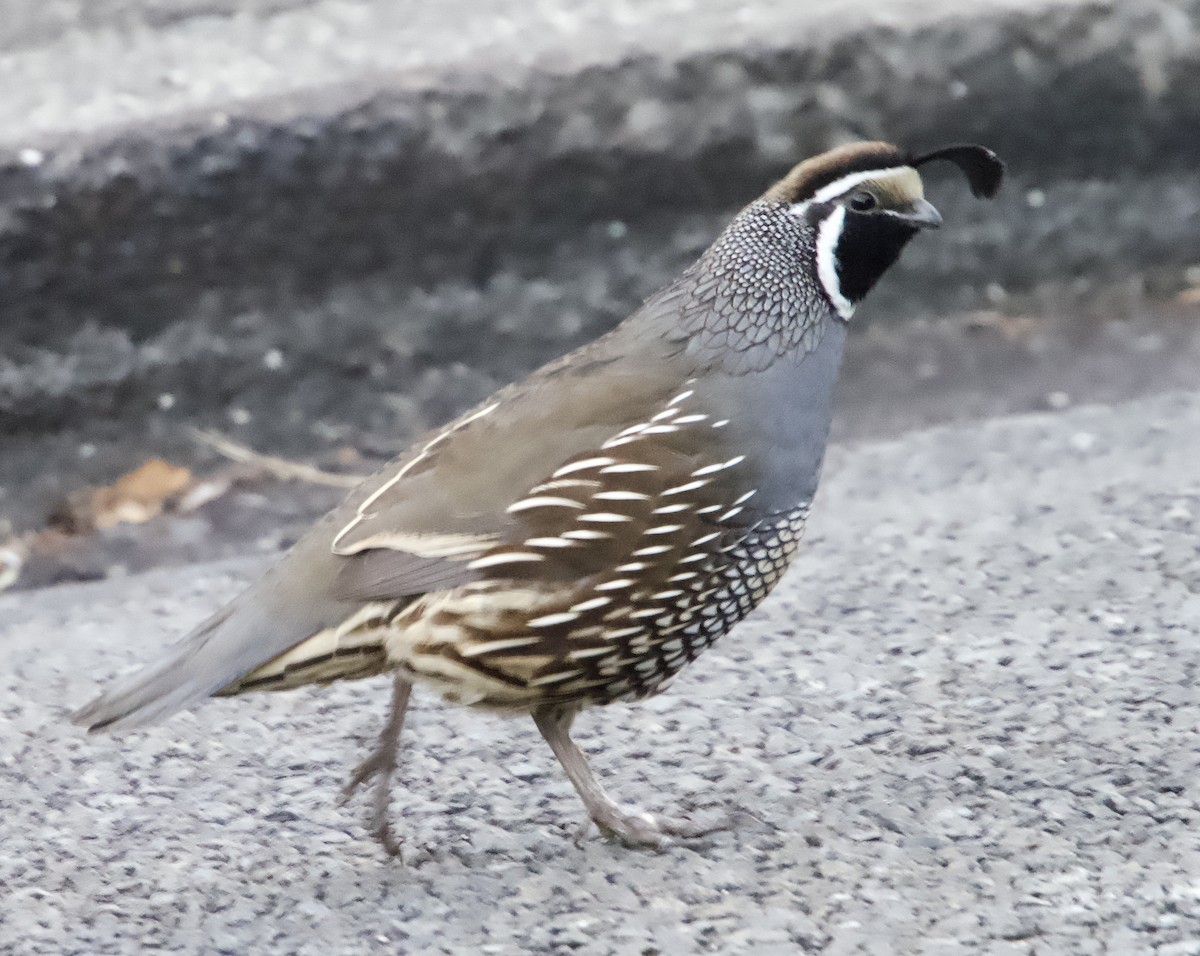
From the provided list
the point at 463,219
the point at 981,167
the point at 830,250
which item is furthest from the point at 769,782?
the point at 463,219

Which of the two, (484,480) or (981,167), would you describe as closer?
(484,480)

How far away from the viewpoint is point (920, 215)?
3658 mm

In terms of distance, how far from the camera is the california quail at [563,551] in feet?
10.9

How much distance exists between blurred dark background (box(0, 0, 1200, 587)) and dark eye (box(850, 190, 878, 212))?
8.36 feet

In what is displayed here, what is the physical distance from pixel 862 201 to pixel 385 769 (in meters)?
1.54

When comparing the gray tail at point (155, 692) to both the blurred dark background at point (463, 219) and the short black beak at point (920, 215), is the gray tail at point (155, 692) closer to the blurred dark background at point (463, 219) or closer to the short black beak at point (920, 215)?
the short black beak at point (920, 215)

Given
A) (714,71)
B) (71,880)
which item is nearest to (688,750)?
(71,880)

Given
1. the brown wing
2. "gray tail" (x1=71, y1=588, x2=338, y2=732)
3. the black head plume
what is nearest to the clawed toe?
the brown wing

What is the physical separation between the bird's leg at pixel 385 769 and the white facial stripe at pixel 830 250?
1216mm

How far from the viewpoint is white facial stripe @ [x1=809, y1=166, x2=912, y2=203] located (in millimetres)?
3635

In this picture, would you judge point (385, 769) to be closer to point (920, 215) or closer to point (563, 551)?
point (563, 551)

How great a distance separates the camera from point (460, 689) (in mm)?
3404

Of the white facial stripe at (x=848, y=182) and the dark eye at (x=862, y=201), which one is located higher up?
the white facial stripe at (x=848, y=182)

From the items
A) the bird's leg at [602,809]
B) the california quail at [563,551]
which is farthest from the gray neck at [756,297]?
the bird's leg at [602,809]
